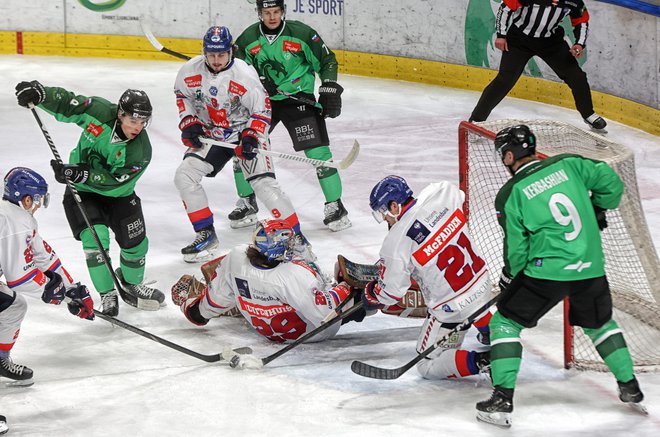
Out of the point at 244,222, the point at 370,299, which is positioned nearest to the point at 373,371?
the point at 370,299

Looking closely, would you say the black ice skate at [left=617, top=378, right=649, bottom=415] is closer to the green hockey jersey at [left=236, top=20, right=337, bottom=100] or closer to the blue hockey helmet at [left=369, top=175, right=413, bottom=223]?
the blue hockey helmet at [left=369, top=175, right=413, bottom=223]

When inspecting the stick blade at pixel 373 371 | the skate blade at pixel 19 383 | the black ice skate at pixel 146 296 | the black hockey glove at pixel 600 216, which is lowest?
the black ice skate at pixel 146 296

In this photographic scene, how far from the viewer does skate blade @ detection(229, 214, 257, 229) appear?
24.0ft

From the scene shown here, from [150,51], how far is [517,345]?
788 cm

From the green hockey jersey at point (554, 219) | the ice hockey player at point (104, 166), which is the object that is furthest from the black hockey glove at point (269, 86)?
the green hockey jersey at point (554, 219)

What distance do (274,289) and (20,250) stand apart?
1.03m

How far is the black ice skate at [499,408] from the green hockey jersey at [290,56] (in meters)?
3.17

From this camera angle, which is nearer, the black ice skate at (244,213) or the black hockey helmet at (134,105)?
the black hockey helmet at (134,105)

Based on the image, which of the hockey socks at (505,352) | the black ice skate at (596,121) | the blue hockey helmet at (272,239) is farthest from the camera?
the black ice skate at (596,121)

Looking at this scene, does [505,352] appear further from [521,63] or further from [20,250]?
[521,63]

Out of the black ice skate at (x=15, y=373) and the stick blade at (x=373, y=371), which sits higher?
the stick blade at (x=373, y=371)

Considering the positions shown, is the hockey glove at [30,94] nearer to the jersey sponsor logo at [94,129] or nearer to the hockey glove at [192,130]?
the jersey sponsor logo at [94,129]

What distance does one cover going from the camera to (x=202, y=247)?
671cm

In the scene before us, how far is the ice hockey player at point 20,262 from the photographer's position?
15.6 ft
